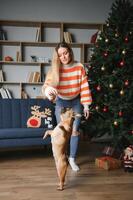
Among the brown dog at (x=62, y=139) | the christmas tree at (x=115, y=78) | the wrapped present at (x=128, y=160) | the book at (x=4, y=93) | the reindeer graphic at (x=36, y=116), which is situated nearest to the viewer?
the brown dog at (x=62, y=139)

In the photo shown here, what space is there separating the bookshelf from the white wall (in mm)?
150

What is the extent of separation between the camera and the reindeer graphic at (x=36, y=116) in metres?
3.57

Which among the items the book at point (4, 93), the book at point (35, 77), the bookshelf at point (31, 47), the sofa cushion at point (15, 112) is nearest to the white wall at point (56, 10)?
the bookshelf at point (31, 47)

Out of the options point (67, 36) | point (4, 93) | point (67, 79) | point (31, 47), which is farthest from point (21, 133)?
point (67, 36)

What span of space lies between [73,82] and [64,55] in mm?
285

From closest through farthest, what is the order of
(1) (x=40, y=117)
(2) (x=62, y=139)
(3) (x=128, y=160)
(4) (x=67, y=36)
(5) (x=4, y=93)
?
(2) (x=62, y=139)
(3) (x=128, y=160)
(1) (x=40, y=117)
(5) (x=4, y=93)
(4) (x=67, y=36)

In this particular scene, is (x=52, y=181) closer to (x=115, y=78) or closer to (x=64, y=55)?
(x=64, y=55)

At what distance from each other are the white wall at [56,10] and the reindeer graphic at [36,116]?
2145mm

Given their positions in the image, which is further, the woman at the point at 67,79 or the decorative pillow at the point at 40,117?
the decorative pillow at the point at 40,117

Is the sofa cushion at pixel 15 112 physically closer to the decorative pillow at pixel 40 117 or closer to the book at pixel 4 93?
the decorative pillow at pixel 40 117

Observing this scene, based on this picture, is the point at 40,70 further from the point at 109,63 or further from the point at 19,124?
the point at 109,63

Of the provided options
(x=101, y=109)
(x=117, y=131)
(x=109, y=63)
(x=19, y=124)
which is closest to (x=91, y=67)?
(x=109, y=63)

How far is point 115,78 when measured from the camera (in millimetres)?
3227

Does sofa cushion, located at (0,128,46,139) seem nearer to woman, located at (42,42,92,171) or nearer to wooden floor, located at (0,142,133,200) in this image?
wooden floor, located at (0,142,133,200)
